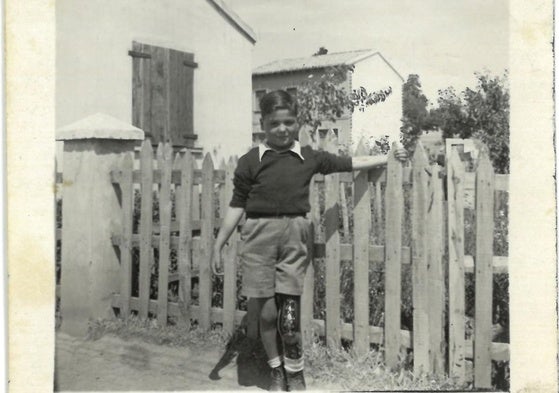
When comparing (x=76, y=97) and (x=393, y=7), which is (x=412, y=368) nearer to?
(x=393, y=7)

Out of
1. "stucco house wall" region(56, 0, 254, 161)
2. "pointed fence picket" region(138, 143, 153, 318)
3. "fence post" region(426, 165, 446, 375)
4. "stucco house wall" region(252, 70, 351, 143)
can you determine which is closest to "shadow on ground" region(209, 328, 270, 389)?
"pointed fence picket" region(138, 143, 153, 318)

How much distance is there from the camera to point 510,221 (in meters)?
3.26

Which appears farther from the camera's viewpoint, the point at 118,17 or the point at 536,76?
the point at 118,17

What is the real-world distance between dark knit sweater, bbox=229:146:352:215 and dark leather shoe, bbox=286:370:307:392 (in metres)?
0.96

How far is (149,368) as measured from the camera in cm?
392

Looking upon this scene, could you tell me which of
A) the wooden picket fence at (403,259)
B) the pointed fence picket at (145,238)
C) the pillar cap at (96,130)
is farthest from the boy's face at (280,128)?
the pillar cap at (96,130)

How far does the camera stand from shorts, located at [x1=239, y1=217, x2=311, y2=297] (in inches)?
130

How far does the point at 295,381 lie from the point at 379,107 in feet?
8.93

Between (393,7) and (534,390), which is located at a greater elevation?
(393,7)

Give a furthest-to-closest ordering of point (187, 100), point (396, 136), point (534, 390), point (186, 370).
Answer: point (187, 100) → point (396, 136) → point (186, 370) → point (534, 390)

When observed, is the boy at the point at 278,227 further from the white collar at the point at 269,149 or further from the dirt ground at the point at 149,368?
the dirt ground at the point at 149,368

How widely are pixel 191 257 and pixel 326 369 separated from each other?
1.61m

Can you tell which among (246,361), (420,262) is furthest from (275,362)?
(420,262)

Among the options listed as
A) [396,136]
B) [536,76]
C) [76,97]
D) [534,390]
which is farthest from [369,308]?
[76,97]
